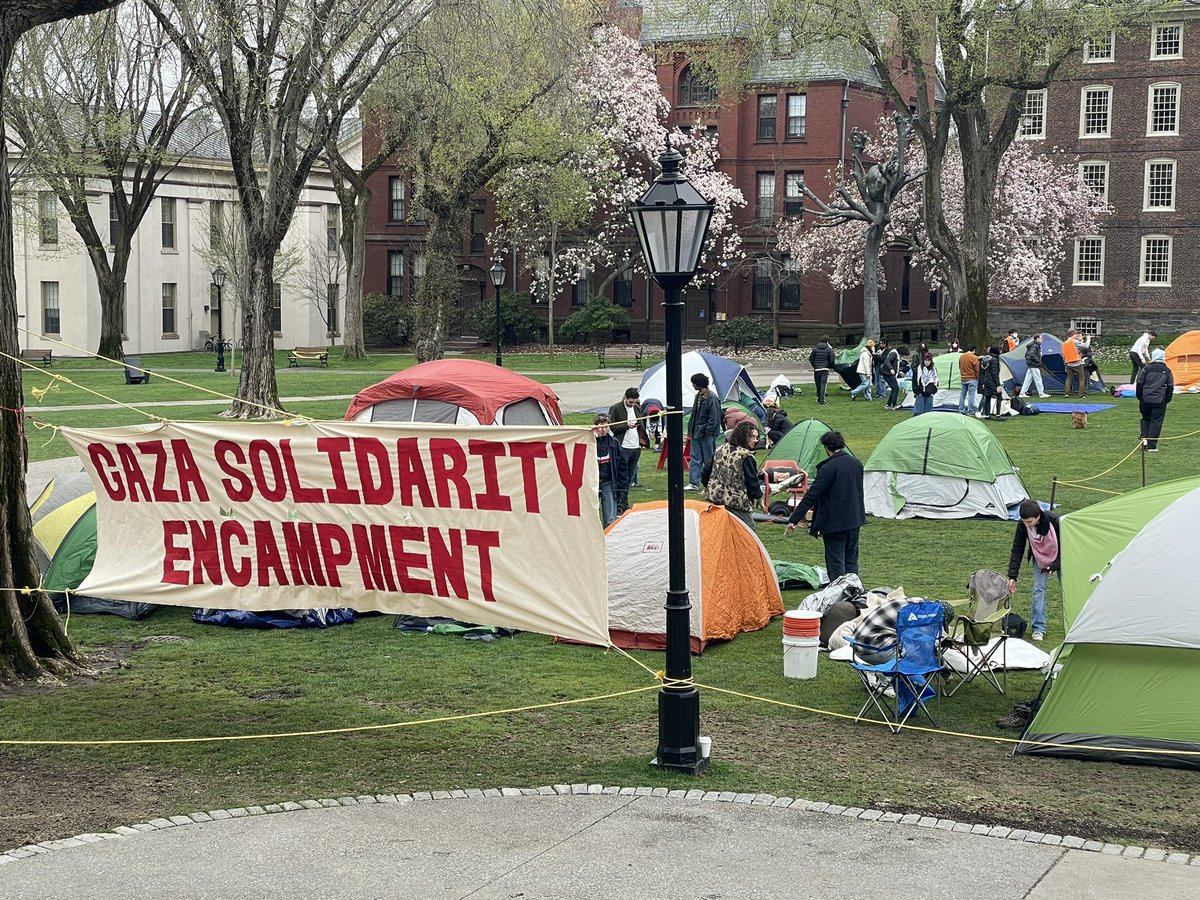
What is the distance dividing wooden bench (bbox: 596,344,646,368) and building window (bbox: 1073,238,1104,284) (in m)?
17.6

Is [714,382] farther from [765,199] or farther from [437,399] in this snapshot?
[765,199]

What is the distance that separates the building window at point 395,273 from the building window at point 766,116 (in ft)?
55.5

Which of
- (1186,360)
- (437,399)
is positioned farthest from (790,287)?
(437,399)

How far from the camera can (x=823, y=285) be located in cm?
5716

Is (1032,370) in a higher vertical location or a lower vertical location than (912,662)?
higher

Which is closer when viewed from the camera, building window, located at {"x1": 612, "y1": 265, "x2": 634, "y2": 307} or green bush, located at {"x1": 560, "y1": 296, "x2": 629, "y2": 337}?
green bush, located at {"x1": 560, "y1": 296, "x2": 629, "y2": 337}

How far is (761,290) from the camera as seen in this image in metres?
58.8

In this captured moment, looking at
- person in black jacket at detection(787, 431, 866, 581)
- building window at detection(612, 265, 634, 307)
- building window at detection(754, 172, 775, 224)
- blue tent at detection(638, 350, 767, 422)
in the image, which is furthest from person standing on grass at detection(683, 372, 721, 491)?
building window at detection(612, 265, 634, 307)

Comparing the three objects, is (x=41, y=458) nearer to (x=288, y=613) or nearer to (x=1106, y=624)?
(x=288, y=613)

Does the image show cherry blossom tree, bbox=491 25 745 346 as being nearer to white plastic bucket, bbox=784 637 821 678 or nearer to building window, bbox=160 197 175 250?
building window, bbox=160 197 175 250

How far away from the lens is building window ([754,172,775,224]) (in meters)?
58.1

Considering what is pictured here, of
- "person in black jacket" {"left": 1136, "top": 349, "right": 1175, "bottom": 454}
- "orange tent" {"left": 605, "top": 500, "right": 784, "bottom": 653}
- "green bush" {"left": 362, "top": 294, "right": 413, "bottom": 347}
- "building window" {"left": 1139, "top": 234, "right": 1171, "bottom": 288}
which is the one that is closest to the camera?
"orange tent" {"left": 605, "top": 500, "right": 784, "bottom": 653}

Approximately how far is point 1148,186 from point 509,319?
25.4 meters

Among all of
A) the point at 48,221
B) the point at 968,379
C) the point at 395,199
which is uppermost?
the point at 395,199
